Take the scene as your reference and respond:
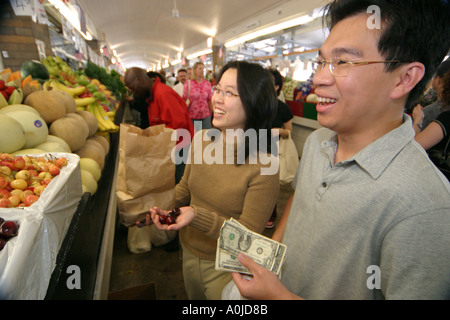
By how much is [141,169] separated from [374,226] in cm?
127

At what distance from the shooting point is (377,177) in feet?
2.38

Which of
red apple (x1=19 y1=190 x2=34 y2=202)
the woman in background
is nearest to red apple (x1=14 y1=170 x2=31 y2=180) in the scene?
red apple (x1=19 y1=190 x2=34 y2=202)

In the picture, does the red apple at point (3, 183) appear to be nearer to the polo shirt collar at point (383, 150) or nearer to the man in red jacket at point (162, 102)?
the polo shirt collar at point (383, 150)

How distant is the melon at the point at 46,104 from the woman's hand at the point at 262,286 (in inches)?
64.5

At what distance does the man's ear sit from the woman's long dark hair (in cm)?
65

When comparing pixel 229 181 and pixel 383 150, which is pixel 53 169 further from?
pixel 383 150

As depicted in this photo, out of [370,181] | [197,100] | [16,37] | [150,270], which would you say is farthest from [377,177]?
[16,37]

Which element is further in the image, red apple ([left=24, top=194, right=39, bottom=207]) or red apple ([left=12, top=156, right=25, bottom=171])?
red apple ([left=12, top=156, right=25, bottom=171])

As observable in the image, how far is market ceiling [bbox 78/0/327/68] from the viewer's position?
7.76 m

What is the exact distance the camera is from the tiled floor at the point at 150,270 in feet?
7.19

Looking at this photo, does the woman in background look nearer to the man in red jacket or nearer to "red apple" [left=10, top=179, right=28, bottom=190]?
the man in red jacket

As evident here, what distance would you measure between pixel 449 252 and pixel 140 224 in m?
1.31
